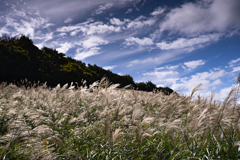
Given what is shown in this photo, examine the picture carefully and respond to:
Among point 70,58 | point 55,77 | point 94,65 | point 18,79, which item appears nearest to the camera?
point 18,79

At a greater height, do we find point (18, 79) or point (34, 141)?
point (18, 79)

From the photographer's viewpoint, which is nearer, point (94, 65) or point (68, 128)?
point (68, 128)

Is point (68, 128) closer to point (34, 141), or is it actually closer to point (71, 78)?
point (34, 141)

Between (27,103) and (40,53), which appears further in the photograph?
(40,53)

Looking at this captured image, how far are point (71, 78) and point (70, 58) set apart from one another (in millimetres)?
4834

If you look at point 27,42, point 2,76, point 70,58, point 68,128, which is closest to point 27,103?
point 68,128

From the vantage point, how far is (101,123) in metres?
3.31

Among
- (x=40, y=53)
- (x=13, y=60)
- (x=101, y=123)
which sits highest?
(x=40, y=53)

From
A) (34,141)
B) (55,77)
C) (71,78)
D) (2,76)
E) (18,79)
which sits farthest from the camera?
(71,78)

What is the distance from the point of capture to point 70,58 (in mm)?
15938

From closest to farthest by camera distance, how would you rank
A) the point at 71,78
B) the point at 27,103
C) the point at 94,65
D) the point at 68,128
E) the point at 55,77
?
the point at 68,128 → the point at 27,103 → the point at 55,77 → the point at 71,78 → the point at 94,65

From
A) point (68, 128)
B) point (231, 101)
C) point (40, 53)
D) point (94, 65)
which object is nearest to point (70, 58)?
point (94, 65)

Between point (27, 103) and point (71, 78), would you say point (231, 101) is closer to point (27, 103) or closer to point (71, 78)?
point (27, 103)

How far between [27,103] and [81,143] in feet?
9.75
